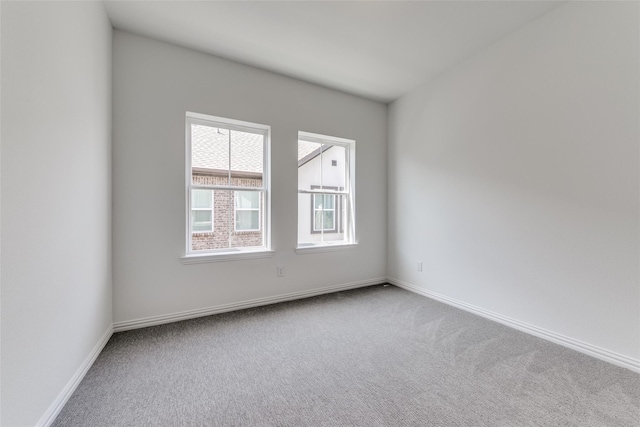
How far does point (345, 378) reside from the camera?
1740mm

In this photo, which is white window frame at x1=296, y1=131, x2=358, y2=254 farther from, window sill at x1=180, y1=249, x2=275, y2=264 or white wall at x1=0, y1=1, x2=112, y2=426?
white wall at x1=0, y1=1, x2=112, y2=426

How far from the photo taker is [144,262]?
2.47 m

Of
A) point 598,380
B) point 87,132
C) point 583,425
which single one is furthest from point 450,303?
point 87,132

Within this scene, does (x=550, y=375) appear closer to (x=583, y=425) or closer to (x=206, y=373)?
(x=583, y=425)

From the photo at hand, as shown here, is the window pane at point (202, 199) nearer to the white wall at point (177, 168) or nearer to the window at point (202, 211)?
the window at point (202, 211)

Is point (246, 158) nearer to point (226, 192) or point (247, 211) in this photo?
point (226, 192)

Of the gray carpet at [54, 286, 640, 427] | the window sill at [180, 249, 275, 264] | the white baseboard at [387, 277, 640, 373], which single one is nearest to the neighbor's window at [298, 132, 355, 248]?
the window sill at [180, 249, 275, 264]

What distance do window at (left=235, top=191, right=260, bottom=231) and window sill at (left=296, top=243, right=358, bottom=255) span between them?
623 millimetres

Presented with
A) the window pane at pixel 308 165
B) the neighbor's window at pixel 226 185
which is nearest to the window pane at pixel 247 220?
the neighbor's window at pixel 226 185

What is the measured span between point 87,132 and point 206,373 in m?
1.90

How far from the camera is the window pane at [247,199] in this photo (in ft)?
9.94

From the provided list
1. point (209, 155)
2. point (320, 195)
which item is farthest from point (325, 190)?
point (209, 155)

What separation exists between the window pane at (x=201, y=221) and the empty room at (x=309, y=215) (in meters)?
0.02

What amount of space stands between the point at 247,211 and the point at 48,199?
5.92 feet
